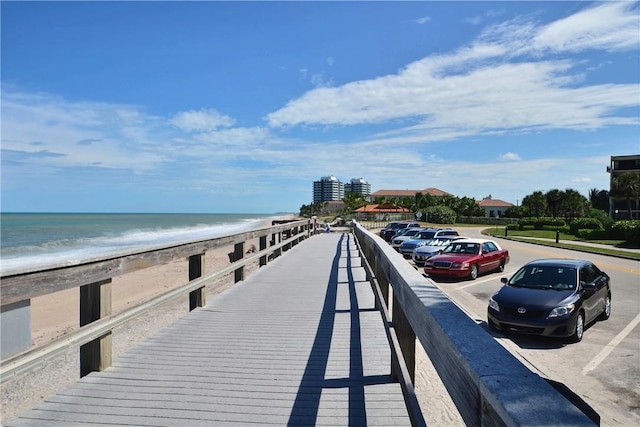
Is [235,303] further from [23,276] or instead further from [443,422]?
[23,276]

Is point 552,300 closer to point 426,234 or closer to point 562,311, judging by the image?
point 562,311

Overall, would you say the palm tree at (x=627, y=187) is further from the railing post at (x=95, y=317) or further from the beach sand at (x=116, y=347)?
the railing post at (x=95, y=317)

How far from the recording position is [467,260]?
16766mm

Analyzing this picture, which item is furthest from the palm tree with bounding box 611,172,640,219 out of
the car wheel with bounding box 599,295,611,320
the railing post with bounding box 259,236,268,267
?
the railing post with bounding box 259,236,268,267

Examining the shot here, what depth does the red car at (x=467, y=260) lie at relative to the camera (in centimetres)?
1660

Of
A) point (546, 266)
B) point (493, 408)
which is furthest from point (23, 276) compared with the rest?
point (546, 266)

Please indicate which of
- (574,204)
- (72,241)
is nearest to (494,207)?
(574,204)

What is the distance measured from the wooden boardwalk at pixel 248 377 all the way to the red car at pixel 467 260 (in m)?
10.4

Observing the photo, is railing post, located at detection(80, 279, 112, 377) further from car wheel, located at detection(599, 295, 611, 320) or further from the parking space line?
car wheel, located at detection(599, 295, 611, 320)

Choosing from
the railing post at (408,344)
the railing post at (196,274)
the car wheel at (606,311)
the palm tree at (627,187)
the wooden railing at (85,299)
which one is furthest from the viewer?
the palm tree at (627,187)

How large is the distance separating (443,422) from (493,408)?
167 inches

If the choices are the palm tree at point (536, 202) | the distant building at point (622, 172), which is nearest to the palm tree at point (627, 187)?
the distant building at point (622, 172)

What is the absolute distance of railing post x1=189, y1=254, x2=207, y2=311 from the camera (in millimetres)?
6658

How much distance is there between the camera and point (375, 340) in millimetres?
5395
